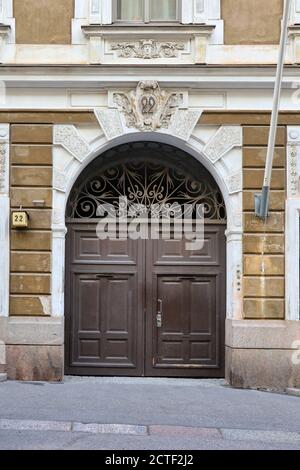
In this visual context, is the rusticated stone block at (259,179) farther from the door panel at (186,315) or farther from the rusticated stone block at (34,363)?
the rusticated stone block at (34,363)

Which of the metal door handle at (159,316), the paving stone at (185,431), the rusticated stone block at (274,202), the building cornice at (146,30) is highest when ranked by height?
the building cornice at (146,30)

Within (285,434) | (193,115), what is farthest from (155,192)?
(285,434)

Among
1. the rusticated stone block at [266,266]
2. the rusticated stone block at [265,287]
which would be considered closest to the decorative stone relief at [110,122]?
the rusticated stone block at [266,266]

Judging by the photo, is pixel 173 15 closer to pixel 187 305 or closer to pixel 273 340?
pixel 187 305

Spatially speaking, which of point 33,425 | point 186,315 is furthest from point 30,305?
point 33,425

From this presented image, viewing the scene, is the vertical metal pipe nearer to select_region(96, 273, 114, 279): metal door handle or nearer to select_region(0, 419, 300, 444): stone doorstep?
select_region(96, 273, 114, 279): metal door handle

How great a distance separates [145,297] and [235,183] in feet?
7.53

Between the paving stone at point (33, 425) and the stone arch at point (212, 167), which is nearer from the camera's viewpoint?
the paving stone at point (33, 425)

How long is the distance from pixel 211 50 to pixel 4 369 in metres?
5.71

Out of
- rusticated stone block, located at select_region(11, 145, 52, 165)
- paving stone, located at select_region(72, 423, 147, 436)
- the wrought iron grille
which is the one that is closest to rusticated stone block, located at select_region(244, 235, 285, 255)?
the wrought iron grille

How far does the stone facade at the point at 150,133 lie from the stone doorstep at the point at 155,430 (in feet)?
8.08

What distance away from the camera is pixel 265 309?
33.9 ft

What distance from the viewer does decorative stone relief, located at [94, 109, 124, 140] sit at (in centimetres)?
1052

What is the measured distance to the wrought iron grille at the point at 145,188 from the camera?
1108 centimetres
